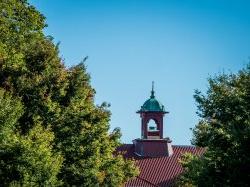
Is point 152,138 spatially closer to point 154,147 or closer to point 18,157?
point 154,147

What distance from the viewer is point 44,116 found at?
2623 centimetres

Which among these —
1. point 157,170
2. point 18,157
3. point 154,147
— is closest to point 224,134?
point 18,157

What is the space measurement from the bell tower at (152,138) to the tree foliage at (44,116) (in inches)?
1221

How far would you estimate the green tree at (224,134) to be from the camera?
18734mm

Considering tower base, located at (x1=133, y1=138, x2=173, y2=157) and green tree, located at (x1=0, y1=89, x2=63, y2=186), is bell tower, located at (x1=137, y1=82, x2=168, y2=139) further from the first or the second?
green tree, located at (x1=0, y1=89, x2=63, y2=186)

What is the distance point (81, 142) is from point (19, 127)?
403 cm

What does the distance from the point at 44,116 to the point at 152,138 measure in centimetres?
3824

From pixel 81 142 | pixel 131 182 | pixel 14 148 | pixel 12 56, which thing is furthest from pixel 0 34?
pixel 131 182

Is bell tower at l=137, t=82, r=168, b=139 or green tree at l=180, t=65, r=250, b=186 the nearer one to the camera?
green tree at l=180, t=65, r=250, b=186

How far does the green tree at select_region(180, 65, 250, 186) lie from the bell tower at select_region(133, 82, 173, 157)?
40598 millimetres

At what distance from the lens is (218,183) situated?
19.2m

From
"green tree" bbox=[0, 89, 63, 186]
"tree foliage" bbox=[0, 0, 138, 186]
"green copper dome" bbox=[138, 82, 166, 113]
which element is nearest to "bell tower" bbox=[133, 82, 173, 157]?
"green copper dome" bbox=[138, 82, 166, 113]

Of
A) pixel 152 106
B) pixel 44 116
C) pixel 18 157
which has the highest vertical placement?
pixel 152 106

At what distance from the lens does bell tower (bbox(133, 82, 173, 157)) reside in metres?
63.1
